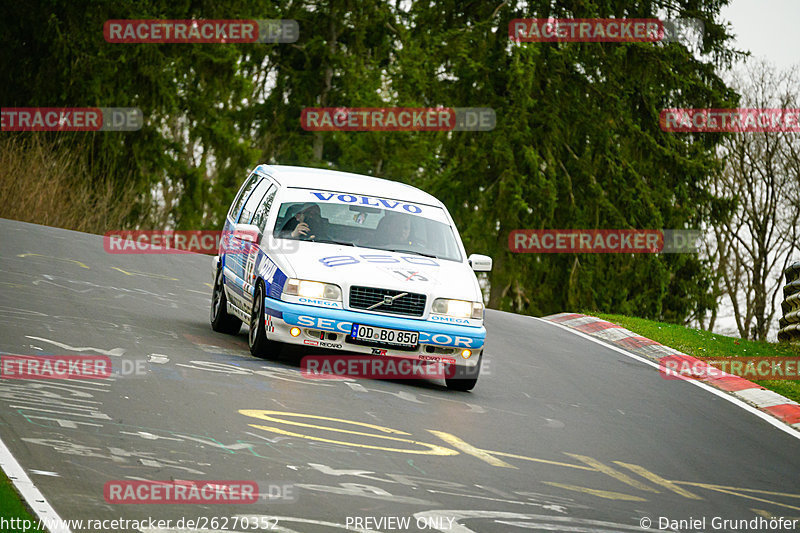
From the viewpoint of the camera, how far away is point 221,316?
12.9 metres

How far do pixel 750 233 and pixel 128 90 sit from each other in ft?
87.7

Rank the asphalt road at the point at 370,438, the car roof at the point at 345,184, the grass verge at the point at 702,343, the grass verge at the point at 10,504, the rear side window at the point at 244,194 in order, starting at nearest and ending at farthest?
the grass verge at the point at 10,504, the asphalt road at the point at 370,438, the car roof at the point at 345,184, the rear side window at the point at 244,194, the grass verge at the point at 702,343

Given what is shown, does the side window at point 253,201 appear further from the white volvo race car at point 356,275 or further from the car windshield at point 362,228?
the car windshield at point 362,228

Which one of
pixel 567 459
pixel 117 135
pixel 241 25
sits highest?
pixel 241 25

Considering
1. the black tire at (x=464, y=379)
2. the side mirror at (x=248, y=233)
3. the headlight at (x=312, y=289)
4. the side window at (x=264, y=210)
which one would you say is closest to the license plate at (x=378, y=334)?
the headlight at (x=312, y=289)

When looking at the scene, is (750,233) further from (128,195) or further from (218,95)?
(128,195)

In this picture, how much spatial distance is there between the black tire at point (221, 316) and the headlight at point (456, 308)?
3.01 m

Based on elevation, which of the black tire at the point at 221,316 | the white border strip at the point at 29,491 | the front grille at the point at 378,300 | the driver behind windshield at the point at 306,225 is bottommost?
the white border strip at the point at 29,491

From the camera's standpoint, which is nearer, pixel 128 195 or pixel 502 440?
pixel 502 440

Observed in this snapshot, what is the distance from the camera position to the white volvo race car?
34.5 feet

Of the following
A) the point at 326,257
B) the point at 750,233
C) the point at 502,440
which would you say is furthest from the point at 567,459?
the point at 750,233

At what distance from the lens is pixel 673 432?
10.2 meters

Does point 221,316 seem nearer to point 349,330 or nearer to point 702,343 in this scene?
point 349,330

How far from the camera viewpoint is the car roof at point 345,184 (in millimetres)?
12086
